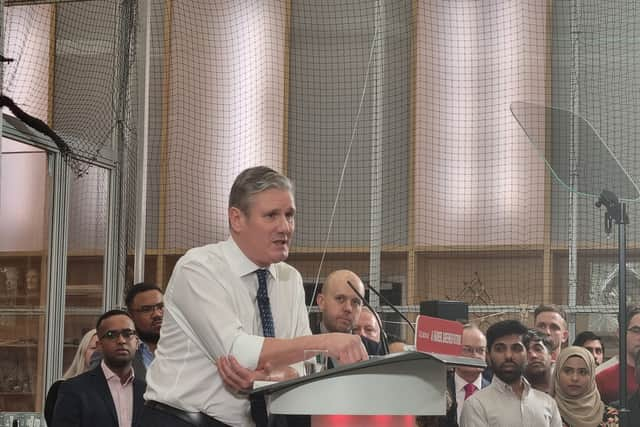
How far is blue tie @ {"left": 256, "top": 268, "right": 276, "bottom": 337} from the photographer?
83.6 inches

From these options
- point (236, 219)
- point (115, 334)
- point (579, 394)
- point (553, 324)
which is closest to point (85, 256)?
point (115, 334)

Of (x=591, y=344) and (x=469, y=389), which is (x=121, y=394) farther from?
(x=591, y=344)

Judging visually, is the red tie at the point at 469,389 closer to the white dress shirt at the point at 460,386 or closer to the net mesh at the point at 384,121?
the white dress shirt at the point at 460,386

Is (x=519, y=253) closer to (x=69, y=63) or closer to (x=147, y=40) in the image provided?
(x=147, y=40)

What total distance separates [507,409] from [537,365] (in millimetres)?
469

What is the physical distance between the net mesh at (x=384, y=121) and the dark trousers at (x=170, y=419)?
4803mm

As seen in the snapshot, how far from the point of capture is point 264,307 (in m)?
2.13

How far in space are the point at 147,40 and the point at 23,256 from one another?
1.59 meters

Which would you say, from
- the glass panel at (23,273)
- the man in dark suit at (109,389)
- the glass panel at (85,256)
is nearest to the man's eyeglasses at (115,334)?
the man in dark suit at (109,389)

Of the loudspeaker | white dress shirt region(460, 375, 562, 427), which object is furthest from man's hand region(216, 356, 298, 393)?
white dress shirt region(460, 375, 562, 427)

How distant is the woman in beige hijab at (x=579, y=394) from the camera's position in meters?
4.77

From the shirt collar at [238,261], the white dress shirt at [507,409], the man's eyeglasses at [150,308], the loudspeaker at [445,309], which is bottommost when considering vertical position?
the white dress shirt at [507,409]

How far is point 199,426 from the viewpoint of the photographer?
2.03 m

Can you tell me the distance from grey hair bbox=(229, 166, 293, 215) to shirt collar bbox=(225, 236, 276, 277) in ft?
0.26
